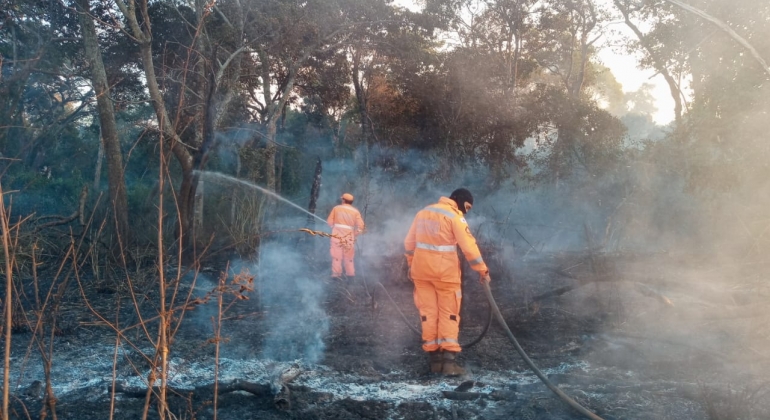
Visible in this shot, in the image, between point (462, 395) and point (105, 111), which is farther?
point (105, 111)

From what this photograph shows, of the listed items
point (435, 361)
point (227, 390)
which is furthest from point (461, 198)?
point (227, 390)

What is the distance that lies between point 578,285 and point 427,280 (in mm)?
3376

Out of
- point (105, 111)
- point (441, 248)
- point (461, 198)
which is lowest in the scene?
point (441, 248)

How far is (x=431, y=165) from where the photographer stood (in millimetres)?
17594

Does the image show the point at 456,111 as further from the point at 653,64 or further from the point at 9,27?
the point at 9,27

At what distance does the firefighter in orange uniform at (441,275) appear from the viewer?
538cm

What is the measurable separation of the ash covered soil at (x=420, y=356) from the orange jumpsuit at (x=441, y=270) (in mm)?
398

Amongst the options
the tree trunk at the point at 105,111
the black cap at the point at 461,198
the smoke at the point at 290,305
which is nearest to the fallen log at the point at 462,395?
the smoke at the point at 290,305

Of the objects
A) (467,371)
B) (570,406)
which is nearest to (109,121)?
(467,371)

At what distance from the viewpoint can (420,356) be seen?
5945mm

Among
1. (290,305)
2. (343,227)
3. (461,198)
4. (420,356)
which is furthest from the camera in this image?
(343,227)

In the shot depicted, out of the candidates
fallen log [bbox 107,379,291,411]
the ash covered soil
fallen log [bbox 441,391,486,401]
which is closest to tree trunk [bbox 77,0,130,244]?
the ash covered soil

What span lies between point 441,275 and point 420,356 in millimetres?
1037

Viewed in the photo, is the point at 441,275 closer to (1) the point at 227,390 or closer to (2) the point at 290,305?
(1) the point at 227,390
